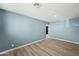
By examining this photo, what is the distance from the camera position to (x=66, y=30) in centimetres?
223

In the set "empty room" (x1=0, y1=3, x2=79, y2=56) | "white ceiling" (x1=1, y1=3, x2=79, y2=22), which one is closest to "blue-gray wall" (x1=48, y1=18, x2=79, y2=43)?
"empty room" (x1=0, y1=3, x2=79, y2=56)

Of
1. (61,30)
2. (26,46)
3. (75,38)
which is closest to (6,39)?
(26,46)

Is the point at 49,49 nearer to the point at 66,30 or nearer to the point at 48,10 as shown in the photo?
the point at 66,30

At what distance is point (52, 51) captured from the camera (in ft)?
7.07

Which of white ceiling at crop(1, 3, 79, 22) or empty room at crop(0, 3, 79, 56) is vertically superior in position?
white ceiling at crop(1, 3, 79, 22)

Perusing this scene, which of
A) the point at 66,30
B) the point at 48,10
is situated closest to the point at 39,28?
the point at 48,10

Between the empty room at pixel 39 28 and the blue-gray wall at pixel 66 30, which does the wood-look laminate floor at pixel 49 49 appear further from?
the blue-gray wall at pixel 66 30

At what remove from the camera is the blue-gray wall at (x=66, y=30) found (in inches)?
85.0

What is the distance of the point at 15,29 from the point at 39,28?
19.8 inches

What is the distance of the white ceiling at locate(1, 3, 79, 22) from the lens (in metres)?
2.08

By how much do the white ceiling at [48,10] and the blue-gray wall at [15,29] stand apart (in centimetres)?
10

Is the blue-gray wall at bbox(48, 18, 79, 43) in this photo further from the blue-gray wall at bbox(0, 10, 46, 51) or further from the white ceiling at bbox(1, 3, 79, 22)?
the blue-gray wall at bbox(0, 10, 46, 51)

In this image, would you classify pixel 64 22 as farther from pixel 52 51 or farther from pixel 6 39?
pixel 6 39

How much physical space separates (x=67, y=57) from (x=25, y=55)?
0.82m
